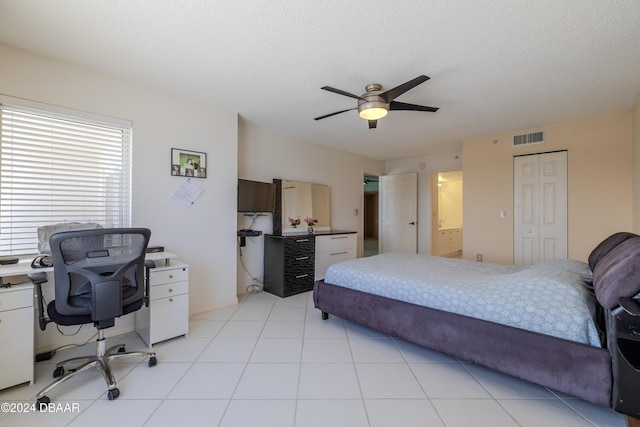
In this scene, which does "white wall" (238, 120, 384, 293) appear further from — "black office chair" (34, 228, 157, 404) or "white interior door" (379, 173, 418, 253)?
"black office chair" (34, 228, 157, 404)

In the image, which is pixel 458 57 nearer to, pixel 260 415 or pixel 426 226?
pixel 260 415

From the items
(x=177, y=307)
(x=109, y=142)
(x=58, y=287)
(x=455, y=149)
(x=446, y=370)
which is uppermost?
(x=455, y=149)

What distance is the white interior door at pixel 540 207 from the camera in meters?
3.75

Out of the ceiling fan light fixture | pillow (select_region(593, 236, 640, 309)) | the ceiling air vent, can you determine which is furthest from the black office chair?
the ceiling air vent

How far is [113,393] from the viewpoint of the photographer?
167cm

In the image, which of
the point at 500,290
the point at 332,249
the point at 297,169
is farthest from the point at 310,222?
the point at 500,290

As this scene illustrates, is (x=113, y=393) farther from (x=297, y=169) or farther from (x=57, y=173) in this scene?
(x=297, y=169)

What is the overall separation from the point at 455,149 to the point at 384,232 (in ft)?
7.76

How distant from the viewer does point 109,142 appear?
2555 millimetres

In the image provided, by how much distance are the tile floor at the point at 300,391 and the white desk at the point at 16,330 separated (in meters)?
0.12

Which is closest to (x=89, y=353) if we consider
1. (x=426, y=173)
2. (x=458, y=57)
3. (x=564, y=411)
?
(x=564, y=411)

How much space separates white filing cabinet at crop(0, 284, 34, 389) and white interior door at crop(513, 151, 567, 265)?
558 centimetres

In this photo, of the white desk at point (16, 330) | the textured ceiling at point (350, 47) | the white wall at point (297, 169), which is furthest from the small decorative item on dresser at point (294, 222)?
the white desk at point (16, 330)

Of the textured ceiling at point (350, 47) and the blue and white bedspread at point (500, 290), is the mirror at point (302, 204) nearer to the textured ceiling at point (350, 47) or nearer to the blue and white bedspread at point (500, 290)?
the textured ceiling at point (350, 47)
